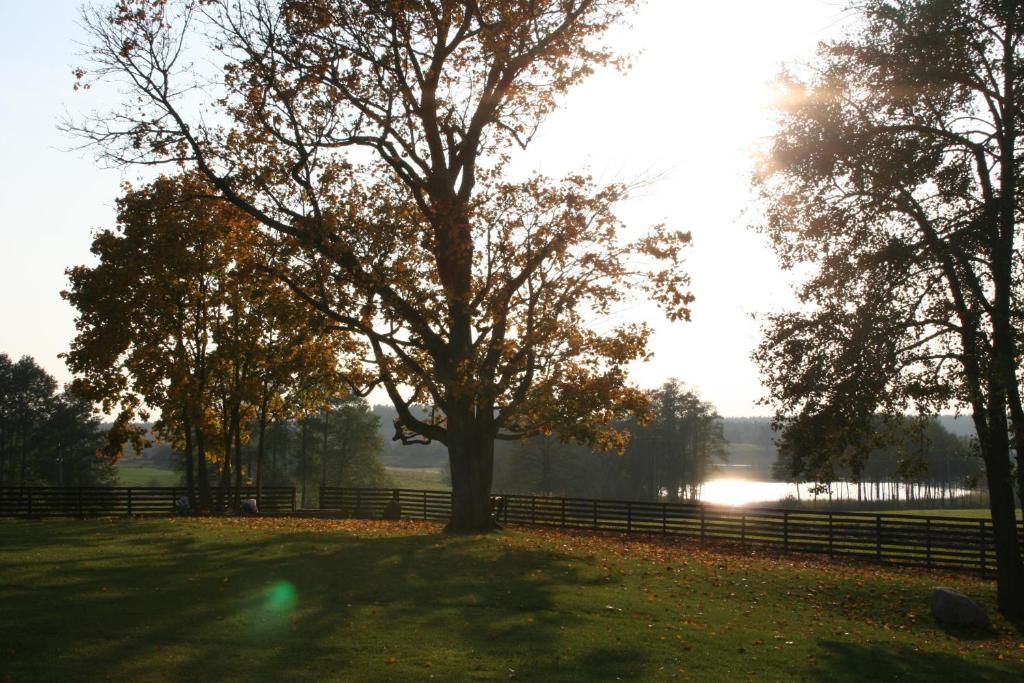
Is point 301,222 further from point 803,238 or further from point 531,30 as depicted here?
point 803,238

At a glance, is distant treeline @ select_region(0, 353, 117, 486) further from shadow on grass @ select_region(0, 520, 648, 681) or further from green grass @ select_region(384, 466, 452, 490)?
shadow on grass @ select_region(0, 520, 648, 681)

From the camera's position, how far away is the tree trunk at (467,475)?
24.9 metres

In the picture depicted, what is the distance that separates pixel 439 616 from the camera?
13555mm

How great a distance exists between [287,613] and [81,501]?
81.7 feet

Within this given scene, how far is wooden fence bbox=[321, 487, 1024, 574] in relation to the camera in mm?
25422

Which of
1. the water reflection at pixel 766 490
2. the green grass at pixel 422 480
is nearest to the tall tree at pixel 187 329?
the green grass at pixel 422 480

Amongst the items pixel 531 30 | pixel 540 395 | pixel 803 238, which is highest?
pixel 531 30

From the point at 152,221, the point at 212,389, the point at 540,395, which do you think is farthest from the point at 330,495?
the point at 540,395

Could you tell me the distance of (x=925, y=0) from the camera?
16.2 metres

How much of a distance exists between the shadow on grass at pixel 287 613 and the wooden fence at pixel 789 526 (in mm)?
11625

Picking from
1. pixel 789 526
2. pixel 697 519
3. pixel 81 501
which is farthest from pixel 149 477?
pixel 789 526

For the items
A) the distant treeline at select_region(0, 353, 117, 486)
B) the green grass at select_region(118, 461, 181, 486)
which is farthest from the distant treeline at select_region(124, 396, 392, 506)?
the green grass at select_region(118, 461, 181, 486)

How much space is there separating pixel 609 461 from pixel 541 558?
71942 millimetres

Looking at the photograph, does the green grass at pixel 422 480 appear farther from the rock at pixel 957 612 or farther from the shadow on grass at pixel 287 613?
the rock at pixel 957 612
